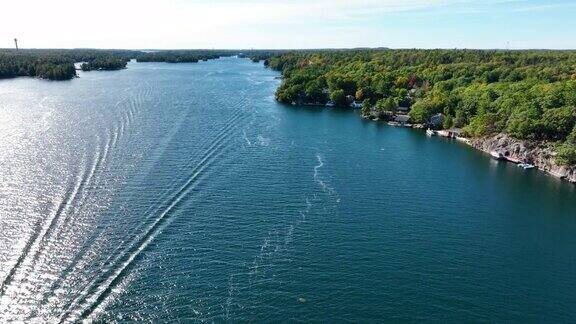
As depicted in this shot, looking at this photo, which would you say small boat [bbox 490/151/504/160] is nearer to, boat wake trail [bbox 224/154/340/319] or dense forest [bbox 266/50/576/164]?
dense forest [bbox 266/50/576/164]

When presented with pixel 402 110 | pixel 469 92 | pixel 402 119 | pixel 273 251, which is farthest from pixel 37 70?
pixel 273 251

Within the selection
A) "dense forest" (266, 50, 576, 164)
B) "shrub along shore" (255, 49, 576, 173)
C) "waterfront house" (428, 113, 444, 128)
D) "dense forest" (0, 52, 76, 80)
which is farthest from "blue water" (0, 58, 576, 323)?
"dense forest" (0, 52, 76, 80)

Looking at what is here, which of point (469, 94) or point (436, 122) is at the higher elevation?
point (469, 94)

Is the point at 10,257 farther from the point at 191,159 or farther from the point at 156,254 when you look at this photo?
the point at 191,159

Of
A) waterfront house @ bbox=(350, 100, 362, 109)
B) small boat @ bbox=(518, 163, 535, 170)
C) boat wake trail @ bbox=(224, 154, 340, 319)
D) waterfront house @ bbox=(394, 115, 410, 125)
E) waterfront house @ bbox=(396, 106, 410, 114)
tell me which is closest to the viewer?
boat wake trail @ bbox=(224, 154, 340, 319)

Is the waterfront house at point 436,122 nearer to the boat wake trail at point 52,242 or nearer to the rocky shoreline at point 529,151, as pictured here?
the rocky shoreline at point 529,151

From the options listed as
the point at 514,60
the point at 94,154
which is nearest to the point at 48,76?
the point at 94,154

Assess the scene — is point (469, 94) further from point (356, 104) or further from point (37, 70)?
point (37, 70)

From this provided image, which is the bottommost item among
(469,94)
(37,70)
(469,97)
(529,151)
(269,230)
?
(269,230)
